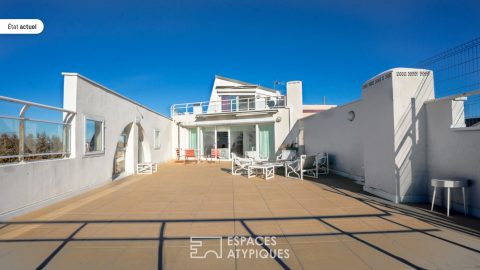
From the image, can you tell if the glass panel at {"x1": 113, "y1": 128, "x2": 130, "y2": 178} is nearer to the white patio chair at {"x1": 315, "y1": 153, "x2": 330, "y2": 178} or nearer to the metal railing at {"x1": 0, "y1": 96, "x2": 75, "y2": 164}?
the metal railing at {"x1": 0, "y1": 96, "x2": 75, "y2": 164}

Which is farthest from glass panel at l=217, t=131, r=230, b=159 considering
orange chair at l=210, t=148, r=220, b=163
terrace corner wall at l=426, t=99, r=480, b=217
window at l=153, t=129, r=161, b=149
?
terrace corner wall at l=426, t=99, r=480, b=217

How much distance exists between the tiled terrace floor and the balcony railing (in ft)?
31.7

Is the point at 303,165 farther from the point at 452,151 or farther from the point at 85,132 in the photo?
the point at 85,132

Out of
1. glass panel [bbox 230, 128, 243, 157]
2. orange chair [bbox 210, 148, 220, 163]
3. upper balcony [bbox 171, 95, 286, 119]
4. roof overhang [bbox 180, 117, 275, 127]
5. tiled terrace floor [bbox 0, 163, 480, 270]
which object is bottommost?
tiled terrace floor [bbox 0, 163, 480, 270]

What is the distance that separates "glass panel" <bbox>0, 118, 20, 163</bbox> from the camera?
4.34 meters

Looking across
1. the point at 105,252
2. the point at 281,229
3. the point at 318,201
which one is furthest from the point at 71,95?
the point at 318,201

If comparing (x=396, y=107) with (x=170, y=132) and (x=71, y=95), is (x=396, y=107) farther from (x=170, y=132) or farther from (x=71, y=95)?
(x=170, y=132)

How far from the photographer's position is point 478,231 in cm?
334

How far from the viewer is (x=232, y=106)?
53.9 ft

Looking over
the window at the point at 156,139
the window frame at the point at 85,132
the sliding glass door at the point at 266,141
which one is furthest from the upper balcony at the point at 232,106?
the window frame at the point at 85,132

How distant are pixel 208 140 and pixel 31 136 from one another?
11.4m

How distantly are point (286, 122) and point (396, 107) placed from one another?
364 inches

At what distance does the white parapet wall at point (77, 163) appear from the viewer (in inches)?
171

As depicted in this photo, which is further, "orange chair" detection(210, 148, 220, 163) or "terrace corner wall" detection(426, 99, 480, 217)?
"orange chair" detection(210, 148, 220, 163)
